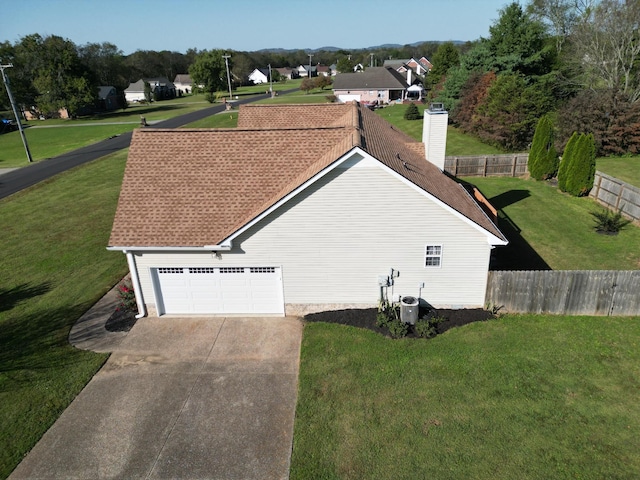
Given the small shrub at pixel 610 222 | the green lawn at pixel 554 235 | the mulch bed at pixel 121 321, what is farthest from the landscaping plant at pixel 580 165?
the mulch bed at pixel 121 321

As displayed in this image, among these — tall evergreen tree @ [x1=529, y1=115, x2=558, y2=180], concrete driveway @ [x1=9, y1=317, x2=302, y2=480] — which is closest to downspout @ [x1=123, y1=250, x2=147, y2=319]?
concrete driveway @ [x1=9, y1=317, x2=302, y2=480]

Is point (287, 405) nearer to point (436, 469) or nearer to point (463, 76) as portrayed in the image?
point (436, 469)

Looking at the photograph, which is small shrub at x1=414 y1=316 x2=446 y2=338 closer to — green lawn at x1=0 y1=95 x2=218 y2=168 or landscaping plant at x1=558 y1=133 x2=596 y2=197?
landscaping plant at x1=558 y1=133 x2=596 y2=197

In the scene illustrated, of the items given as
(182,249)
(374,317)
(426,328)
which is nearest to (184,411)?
(182,249)

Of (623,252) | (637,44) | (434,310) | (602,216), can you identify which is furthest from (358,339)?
(637,44)

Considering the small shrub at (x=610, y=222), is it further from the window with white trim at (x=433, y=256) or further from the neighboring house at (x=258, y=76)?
the neighboring house at (x=258, y=76)
